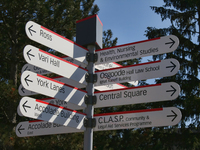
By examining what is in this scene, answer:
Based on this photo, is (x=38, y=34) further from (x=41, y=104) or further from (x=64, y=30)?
(x=64, y=30)

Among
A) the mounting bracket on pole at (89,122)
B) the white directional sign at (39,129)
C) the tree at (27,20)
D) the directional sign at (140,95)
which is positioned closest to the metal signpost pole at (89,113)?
the mounting bracket on pole at (89,122)

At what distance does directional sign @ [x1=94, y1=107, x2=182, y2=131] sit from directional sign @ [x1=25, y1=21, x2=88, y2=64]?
0.93 meters

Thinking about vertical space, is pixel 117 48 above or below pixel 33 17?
below

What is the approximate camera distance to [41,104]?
3.36 metres

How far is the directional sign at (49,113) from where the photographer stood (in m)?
3.18

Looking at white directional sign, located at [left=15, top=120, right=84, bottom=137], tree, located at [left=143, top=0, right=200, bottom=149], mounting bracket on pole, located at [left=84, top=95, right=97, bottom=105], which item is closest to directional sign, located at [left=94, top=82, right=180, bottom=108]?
mounting bracket on pole, located at [left=84, top=95, right=97, bottom=105]

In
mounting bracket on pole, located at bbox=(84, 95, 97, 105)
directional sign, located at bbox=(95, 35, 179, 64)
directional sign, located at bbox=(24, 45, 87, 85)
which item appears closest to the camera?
directional sign, located at bbox=(24, 45, 87, 85)

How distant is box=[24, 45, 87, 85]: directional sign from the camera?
3.30 meters

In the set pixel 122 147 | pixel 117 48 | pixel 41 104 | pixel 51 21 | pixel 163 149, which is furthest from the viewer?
pixel 122 147

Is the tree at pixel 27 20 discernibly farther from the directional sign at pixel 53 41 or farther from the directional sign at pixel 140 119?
the directional sign at pixel 140 119

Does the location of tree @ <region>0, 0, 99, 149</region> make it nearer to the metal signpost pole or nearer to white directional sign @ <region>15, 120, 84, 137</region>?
white directional sign @ <region>15, 120, 84, 137</region>

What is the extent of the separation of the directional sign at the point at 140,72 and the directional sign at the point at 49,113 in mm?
677

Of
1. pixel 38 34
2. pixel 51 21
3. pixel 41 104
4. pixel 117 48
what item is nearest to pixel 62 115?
pixel 41 104

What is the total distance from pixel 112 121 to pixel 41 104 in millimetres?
1024
